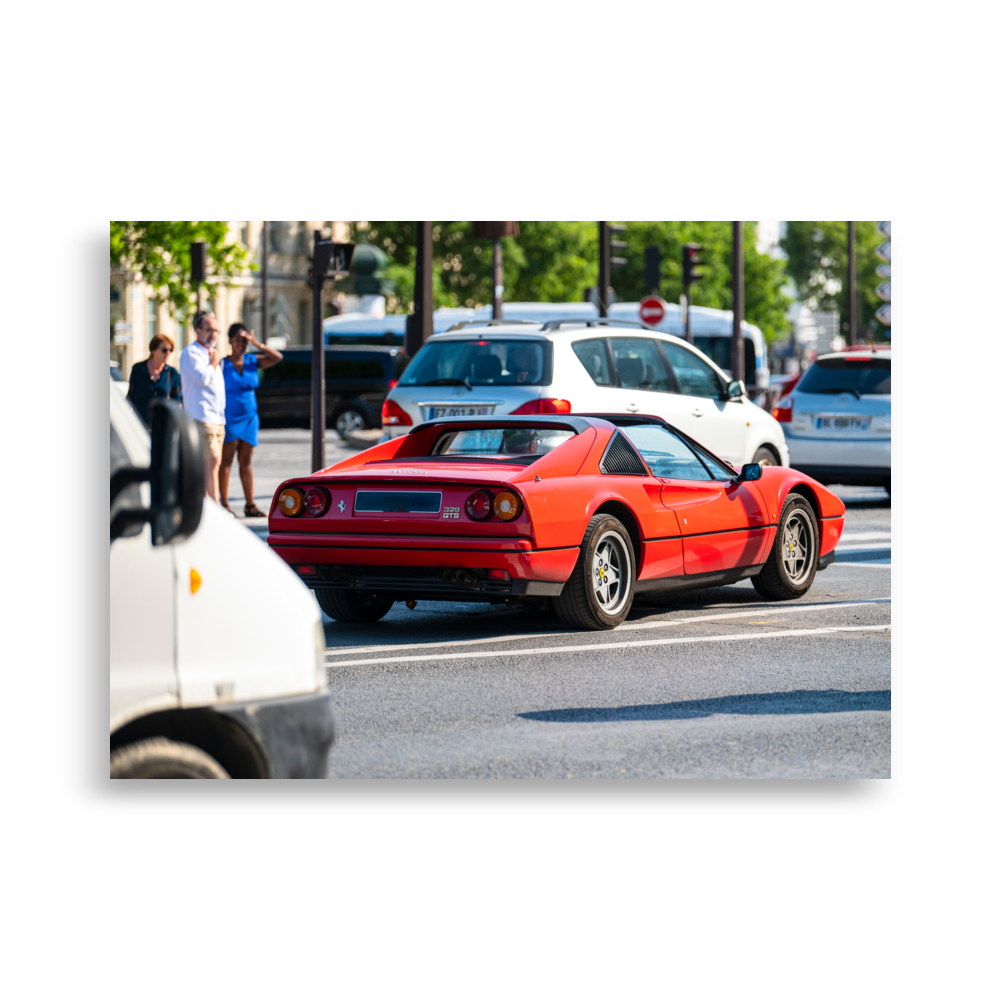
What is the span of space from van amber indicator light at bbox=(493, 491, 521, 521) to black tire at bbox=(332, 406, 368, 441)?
24.5 m

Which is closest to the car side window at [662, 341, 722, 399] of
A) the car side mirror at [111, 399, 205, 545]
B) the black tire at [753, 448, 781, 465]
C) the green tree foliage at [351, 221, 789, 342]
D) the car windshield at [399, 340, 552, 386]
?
the black tire at [753, 448, 781, 465]

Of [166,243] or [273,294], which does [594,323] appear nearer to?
[166,243]

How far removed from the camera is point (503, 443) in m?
9.85

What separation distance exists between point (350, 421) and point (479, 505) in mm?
24762

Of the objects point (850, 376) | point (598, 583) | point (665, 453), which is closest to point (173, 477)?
point (598, 583)

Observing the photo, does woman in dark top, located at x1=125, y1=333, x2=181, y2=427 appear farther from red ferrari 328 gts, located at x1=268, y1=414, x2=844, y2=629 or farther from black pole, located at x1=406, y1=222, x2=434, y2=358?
black pole, located at x1=406, y1=222, x2=434, y2=358

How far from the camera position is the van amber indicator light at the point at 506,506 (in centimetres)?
888

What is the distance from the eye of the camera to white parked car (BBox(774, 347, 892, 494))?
17469 mm

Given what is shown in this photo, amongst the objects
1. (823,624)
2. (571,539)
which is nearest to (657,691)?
(571,539)

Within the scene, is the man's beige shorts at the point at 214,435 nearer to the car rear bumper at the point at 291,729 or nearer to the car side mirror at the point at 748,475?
the car side mirror at the point at 748,475

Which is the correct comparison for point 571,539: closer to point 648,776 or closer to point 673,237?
point 648,776

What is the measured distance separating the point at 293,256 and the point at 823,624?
6041cm

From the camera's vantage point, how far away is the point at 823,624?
970cm

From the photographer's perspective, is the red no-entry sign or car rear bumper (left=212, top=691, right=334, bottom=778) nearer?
car rear bumper (left=212, top=691, right=334, bottom=778)
